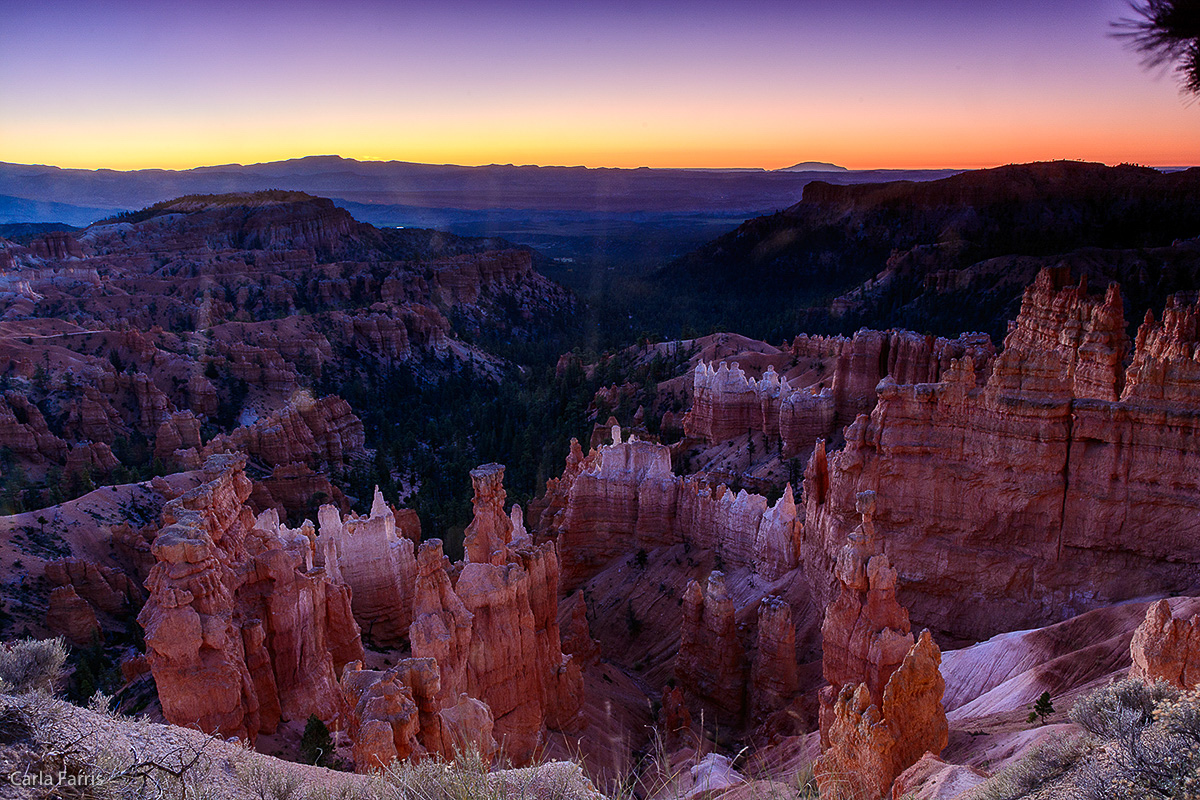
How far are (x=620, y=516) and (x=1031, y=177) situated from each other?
110 m

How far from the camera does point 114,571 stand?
28.0m

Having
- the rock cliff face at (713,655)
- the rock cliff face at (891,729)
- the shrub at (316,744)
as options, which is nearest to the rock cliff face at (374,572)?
the rock cliff face at (713,655)

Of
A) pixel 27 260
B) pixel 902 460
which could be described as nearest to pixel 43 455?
pixel 902 460

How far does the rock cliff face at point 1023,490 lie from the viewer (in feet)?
54.0

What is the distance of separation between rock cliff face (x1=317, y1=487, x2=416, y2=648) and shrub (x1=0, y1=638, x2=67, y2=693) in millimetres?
10455

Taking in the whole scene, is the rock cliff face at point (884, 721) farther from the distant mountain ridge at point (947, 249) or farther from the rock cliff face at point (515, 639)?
the distant mountain ridge at point (947, 249)

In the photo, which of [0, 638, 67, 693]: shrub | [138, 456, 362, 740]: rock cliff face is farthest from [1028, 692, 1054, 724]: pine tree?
[0, 638, 67, 693]: shrub

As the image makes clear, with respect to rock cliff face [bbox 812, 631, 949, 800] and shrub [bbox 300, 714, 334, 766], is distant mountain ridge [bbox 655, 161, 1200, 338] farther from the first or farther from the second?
shrub [bbox 300, 714, 334, 766]

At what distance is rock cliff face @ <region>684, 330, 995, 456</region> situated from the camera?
3453cm

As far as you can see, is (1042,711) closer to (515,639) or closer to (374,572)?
(515,639)

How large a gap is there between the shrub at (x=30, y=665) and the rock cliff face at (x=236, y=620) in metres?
2.81

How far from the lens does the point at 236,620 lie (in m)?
14.5

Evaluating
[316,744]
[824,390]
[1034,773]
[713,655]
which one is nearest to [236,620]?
[316,744]

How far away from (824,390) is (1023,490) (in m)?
18.4
